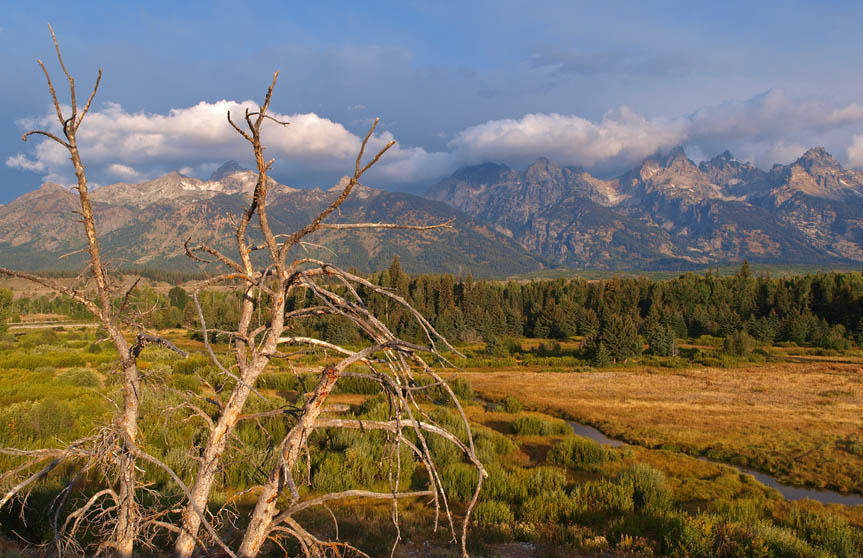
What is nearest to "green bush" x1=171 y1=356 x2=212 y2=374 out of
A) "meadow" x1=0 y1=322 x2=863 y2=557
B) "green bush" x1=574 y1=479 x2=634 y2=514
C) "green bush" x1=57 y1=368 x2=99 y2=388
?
"meadow" x1=0 y1=322 x2=863 y2=557

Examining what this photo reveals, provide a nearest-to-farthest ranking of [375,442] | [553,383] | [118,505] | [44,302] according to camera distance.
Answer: [118,505] < [375,442] < [553,383] < [44,302]

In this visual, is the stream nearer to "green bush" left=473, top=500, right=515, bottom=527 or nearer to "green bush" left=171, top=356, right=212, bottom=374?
"green bush" left=473, top=500, right=515, bottom=527

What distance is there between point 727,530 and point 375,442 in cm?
1037

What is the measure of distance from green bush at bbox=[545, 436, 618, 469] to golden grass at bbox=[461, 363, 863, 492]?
6.08 metres

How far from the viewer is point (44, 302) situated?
114625 millimetres

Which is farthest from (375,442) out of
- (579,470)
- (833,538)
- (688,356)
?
(688,356)

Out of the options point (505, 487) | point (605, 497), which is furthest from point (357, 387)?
point (605, 497)

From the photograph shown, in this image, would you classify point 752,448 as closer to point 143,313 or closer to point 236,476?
point 236,476

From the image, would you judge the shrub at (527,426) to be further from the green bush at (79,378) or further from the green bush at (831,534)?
the green bush at (79,378)

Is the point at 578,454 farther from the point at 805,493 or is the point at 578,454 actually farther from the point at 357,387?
the point at 357,387

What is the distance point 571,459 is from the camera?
17.9 m

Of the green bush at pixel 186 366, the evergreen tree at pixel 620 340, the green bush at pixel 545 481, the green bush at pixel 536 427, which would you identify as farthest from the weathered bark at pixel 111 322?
the evergreen tree at pixel 620 340

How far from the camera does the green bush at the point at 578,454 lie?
17.7m

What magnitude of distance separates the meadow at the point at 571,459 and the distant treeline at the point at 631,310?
2260 centimetres
